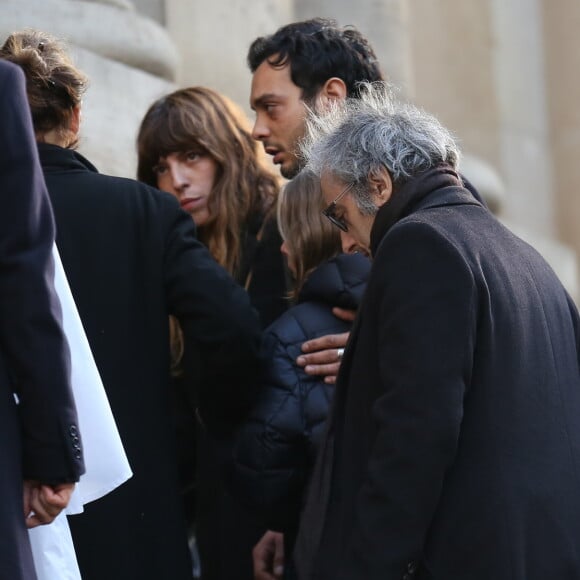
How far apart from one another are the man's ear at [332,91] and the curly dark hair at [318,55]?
17 mm

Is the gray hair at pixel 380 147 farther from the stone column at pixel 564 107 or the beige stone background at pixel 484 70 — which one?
the stone column at pixel 564 107

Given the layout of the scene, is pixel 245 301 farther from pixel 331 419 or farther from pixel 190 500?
pixel 190 500

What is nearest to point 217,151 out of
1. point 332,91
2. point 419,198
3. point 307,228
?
point 332,91

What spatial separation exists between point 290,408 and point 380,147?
72cm

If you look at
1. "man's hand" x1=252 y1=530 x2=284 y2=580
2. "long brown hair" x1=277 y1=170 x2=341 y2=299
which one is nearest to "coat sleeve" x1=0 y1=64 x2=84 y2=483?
"long brown hair" x1=277 y1=170 x2=341 y2=299

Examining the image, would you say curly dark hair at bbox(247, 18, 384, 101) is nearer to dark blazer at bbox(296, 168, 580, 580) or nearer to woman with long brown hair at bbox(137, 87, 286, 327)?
woman with long brown hair at bbox(137, 87, 286, 327)

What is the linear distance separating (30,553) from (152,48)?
10.4 feet

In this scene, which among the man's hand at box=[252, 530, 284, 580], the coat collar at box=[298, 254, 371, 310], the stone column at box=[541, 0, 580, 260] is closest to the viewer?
the coat collar at box=[298, 254, 371, 310]

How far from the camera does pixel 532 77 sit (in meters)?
8.63

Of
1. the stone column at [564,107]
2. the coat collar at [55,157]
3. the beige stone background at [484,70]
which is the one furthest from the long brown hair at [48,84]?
the stone column at [564,107]

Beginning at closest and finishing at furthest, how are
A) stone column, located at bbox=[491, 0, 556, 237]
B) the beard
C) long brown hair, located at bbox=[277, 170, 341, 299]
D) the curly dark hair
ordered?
long brown hair, located at bbox=[277, 170, 341, 299], the beard, the curly dark hair, stone column, located at bbox=[491, 0, 556, 237]

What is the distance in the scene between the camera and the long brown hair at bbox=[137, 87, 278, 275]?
433 cm

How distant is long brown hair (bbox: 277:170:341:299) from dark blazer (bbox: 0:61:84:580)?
1.15 m

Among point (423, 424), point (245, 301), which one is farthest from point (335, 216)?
point (423, 424)
